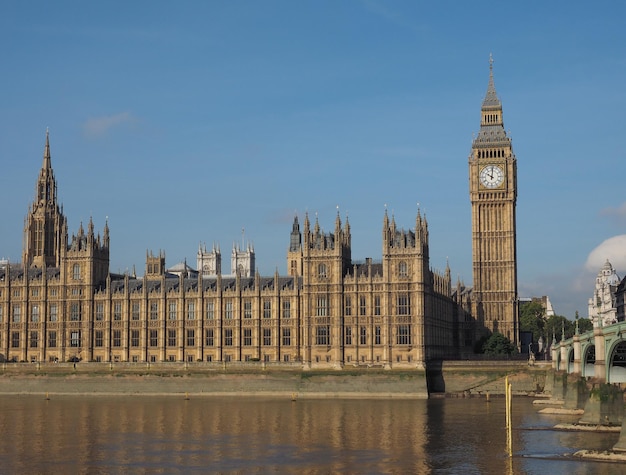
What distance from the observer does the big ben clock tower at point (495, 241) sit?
633 ft

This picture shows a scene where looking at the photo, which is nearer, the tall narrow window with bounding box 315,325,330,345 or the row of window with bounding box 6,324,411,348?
the row of window with bounding box 6,324,411,348

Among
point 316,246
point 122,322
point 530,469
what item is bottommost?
point 530,469

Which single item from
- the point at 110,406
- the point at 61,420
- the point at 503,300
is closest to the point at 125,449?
the point at 61,420

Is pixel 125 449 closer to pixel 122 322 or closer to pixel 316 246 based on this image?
pixel 316 246

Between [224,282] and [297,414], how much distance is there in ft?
196

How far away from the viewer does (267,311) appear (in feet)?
554

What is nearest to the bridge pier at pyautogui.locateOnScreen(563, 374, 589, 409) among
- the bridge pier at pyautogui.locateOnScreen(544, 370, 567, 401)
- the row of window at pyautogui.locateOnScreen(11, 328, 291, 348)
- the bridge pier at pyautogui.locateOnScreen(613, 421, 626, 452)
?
the bridge pier at pyautogui.locateOnScreen(544, 370, 567, 401)

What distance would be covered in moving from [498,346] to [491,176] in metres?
34.0

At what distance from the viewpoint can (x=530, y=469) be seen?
251 feet

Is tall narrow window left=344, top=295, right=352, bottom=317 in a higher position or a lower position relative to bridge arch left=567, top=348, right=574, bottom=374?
higher

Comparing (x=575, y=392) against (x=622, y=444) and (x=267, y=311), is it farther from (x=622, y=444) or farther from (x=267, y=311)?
(x=267, y=311)

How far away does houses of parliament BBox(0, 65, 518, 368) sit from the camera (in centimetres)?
15725

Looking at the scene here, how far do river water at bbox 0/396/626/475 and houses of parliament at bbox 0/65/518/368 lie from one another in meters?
20.4

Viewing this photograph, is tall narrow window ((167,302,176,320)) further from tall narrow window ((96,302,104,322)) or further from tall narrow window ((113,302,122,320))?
tall narrow window ((96,302,104,322))
